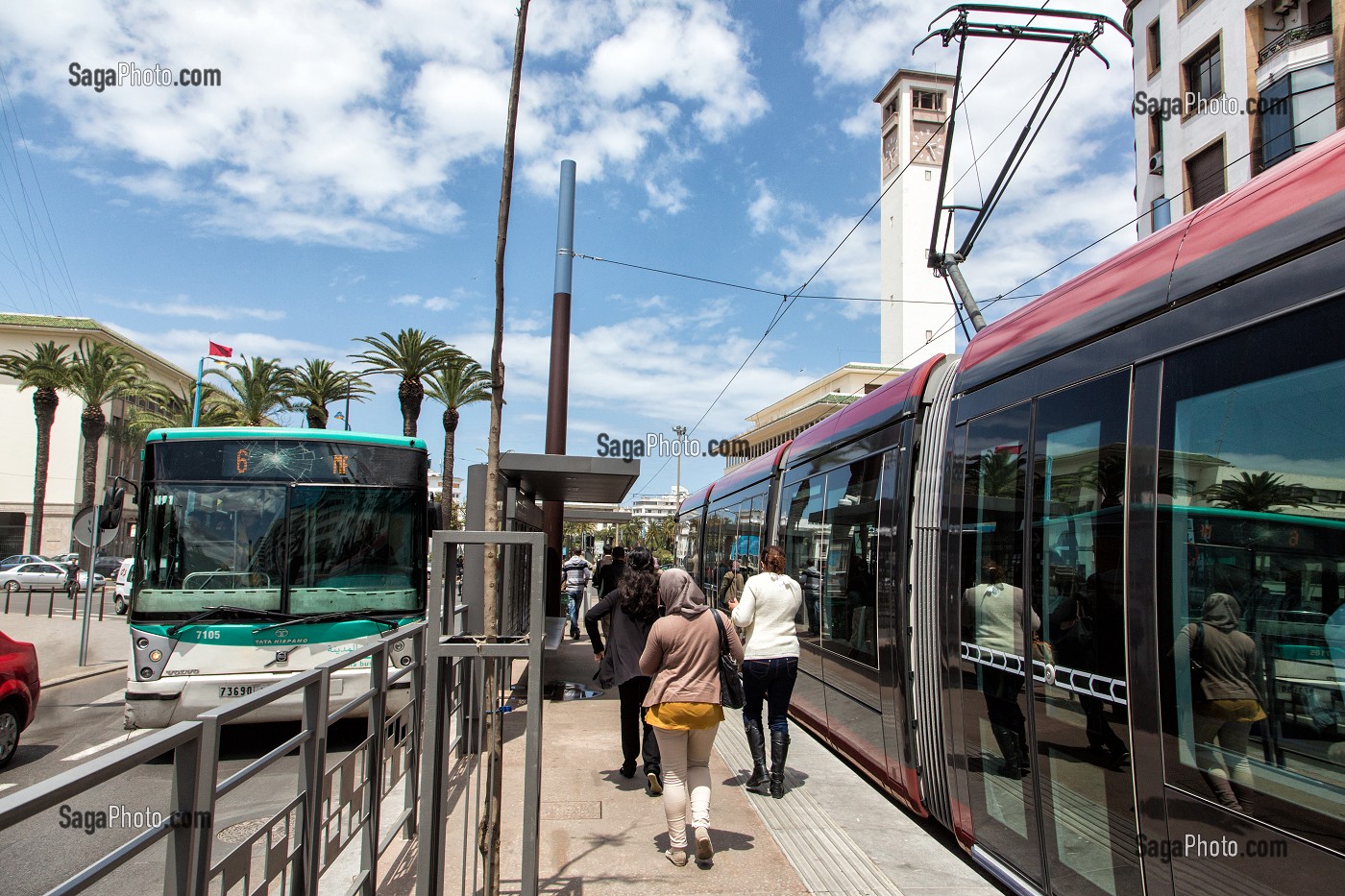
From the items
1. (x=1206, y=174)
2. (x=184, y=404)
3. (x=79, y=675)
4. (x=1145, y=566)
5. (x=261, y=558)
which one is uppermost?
(x=1206, y=174)

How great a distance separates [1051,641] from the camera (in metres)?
4.04

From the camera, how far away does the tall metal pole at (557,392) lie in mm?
14875

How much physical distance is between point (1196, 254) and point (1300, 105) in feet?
81.0

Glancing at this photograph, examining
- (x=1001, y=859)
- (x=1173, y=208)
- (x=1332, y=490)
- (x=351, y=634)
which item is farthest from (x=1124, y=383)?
(x=1173, y=208)

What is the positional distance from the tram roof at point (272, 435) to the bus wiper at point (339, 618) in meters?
1.57

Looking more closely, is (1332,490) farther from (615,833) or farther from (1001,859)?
(615,833)

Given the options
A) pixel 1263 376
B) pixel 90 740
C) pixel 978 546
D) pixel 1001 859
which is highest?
pixel 1263 376

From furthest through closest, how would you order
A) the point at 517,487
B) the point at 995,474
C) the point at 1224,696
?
the point at 517,487 < the point at 995,474 < the point at 1224,696

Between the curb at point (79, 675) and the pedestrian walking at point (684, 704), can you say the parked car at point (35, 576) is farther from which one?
the pedestrian walking at point (684, 704)

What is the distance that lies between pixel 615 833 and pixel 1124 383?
12.7 feet

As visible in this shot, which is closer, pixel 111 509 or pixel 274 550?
pixel 274 550

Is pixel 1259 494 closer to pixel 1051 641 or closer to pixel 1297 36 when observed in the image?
pixel 1051 641

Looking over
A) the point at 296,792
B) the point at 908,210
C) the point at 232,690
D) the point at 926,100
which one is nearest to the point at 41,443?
the point at 232,690

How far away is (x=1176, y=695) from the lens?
10.3 feet
